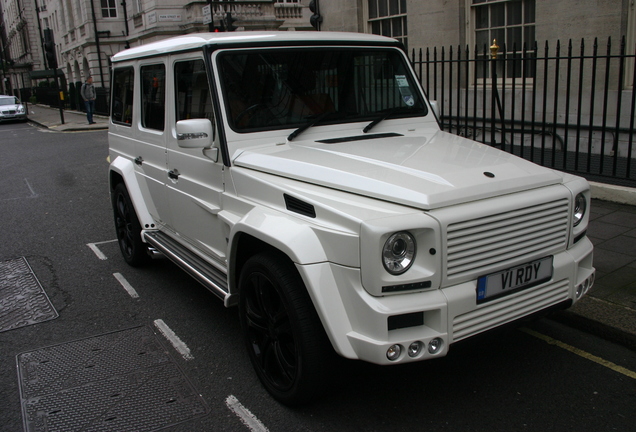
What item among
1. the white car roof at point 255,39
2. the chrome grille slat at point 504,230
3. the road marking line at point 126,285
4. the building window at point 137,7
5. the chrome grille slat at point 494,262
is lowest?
the road marking line at point 126,285

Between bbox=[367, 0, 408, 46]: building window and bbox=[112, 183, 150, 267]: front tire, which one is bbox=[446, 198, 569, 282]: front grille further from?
bbox=[367, 0, 408, 46]: building window

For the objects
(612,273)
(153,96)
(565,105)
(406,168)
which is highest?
(153,96)

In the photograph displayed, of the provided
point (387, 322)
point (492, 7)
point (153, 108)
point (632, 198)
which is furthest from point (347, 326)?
point (492, 7)

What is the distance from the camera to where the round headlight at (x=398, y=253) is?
2.76 meters

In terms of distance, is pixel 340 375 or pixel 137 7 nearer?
pixel 340 375

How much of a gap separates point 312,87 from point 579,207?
1.94 m

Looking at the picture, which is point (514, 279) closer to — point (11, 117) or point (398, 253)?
point (398, 253)

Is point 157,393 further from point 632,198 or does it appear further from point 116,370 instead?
point 632,198

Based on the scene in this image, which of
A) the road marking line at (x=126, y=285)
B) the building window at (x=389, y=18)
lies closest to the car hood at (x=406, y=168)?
the road marking line at (x=126, y=285)

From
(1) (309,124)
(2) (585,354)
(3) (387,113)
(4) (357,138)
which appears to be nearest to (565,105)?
(3) (387,113)

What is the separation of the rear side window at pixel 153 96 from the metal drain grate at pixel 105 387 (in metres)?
1.80

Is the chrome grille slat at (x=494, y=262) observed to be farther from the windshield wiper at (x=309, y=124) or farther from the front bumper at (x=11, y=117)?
the front bumper at (x=11, y=117)

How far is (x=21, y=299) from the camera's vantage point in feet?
17.7

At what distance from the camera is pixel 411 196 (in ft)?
9.52
